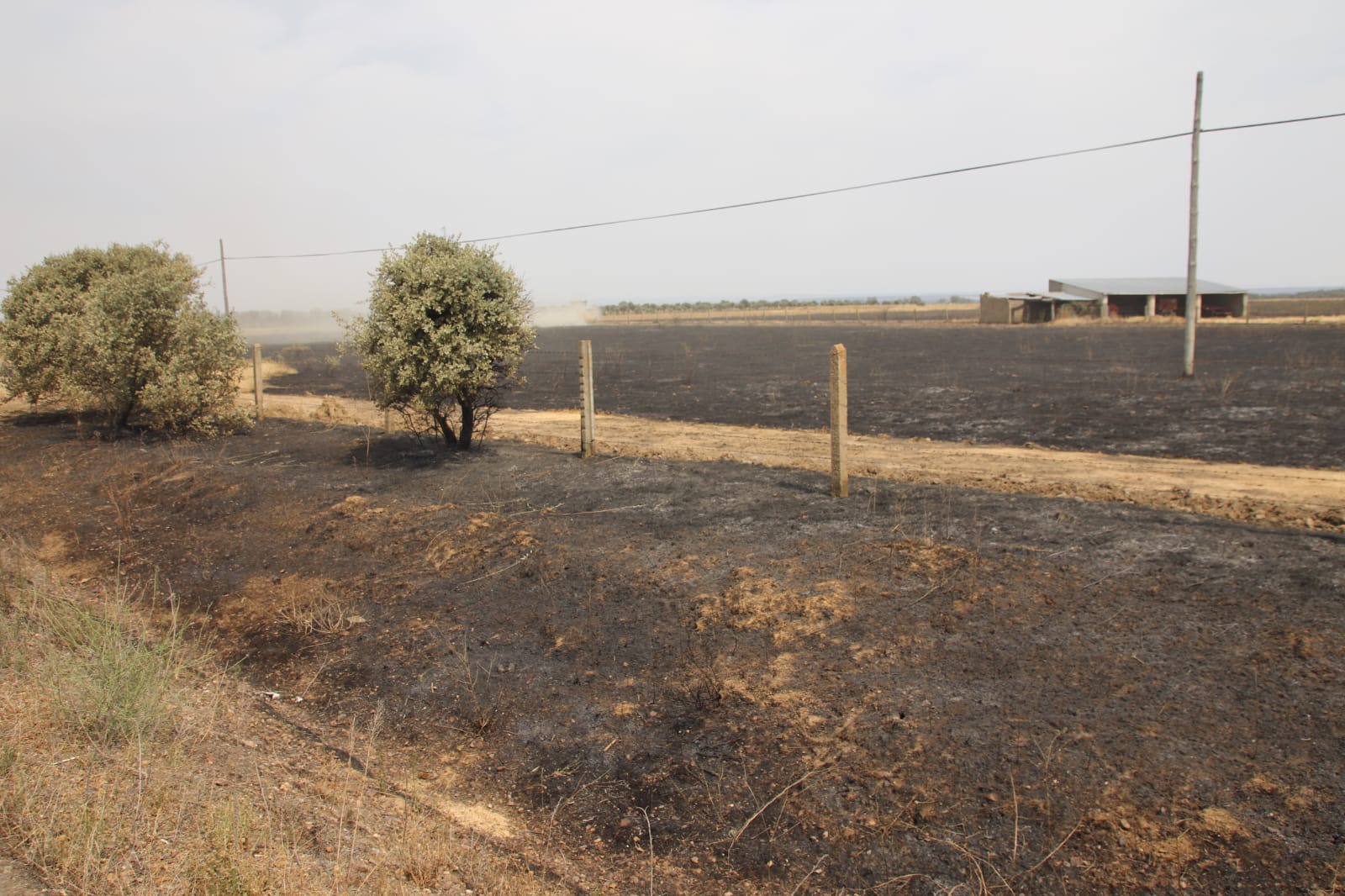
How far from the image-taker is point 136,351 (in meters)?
16.2

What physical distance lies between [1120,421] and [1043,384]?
7.12 meters

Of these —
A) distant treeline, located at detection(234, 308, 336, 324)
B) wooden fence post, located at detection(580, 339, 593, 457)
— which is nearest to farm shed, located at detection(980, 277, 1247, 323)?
wooden fence post, located at detection(580, 339, 593, 457)

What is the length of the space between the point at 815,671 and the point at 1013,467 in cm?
851

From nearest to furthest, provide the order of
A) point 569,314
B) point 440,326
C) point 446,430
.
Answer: point 440,326
point 446,430
point 569,314

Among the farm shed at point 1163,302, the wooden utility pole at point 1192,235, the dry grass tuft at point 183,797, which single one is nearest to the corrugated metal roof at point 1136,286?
the farm shed at point 1163,302

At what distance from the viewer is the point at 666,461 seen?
12719 millimetres

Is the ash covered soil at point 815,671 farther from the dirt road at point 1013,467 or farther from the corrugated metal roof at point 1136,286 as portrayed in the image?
the corrugated metal roof at point 1136,286

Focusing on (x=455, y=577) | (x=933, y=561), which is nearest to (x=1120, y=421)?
(x=933, y=561)

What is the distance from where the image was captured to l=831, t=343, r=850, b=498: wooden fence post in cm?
999

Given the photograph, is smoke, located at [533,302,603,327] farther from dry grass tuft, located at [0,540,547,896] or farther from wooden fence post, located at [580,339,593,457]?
dry grass tuft, located at [0,540,547,896]

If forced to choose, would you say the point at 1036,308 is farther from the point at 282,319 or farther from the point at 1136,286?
the point at 282,319

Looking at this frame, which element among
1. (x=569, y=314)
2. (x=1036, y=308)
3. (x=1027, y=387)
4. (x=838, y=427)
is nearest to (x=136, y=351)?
(x=838, y=427)

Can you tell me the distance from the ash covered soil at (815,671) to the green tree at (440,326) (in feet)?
7.45

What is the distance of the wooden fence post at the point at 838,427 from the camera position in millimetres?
9992
